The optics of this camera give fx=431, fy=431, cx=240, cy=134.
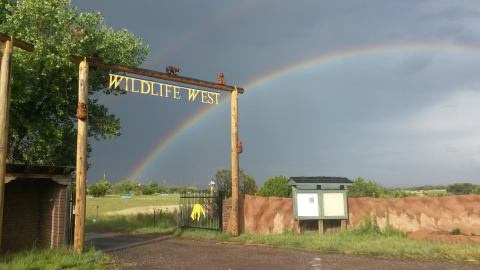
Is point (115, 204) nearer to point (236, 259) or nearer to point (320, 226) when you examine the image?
point (320, 226)

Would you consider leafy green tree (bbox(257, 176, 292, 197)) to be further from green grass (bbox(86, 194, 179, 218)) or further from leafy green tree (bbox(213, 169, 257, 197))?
green grass (bbox(86, 194, 179, 218))

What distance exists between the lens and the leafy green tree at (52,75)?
18734 millimetres

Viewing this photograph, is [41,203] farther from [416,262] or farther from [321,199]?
[416,262]

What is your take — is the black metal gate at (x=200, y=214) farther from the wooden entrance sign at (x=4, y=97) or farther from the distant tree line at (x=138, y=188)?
the distant tree line at (x=138, y=188)

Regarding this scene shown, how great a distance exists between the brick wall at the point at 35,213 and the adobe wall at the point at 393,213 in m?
7.91

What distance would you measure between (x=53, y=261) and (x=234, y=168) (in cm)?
971

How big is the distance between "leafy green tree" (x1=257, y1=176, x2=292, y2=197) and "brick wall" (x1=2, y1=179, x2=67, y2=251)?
49.4 feet

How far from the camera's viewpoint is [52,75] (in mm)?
19812

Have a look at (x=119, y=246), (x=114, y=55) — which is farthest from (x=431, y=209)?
(x=114, y=55)

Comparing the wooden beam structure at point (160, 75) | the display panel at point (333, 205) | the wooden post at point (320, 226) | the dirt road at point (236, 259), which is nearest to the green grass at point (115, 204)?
the wooden beam structure at point (160, 75)

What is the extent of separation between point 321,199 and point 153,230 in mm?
10468

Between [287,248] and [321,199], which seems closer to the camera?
[287,248]

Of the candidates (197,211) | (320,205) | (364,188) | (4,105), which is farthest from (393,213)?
(364,188)

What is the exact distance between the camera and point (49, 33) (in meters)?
20.3
